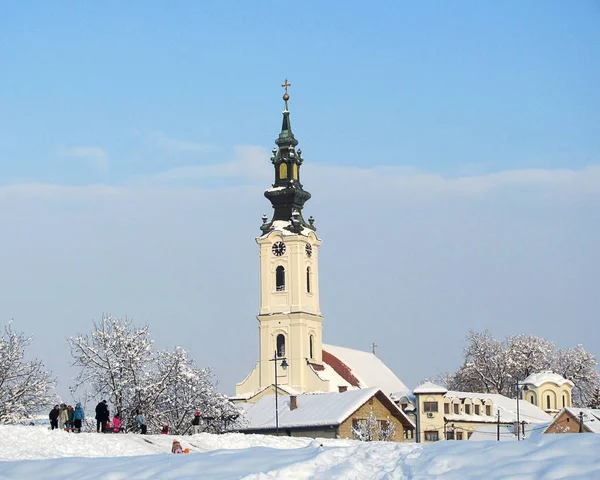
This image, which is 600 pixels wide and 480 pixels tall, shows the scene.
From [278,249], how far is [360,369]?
15815mm

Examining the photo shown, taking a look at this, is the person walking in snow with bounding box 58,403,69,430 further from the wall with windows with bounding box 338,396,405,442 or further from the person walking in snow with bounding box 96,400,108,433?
the wall with windows with bounding box 338,396,405,442

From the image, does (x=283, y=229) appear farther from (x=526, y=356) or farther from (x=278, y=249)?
(x=526, y=356)

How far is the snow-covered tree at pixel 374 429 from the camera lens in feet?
211

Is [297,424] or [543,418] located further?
[543,418]

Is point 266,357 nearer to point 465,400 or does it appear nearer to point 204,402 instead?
point 465,400

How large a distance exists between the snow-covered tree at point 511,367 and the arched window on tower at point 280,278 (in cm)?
2690

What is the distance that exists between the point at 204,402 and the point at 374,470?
36183 millimetres

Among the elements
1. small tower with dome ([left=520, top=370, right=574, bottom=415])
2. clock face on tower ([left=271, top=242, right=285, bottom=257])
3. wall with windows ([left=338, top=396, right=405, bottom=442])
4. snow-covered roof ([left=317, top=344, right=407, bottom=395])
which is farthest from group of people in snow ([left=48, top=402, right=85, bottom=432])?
small tower with dome ([left=520, top=370, right=574, bottom=415])

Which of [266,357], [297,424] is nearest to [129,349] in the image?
[297,424]

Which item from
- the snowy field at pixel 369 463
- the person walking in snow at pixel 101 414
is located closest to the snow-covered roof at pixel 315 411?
the person walking in snow at pixel 101 414

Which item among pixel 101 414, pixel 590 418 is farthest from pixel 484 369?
pixel 101 414

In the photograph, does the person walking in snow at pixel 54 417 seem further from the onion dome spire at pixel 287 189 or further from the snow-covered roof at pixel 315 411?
the onion dome spire at pixel 287 189

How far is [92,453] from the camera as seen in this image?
33.2 metres

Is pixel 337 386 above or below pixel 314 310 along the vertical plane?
below
